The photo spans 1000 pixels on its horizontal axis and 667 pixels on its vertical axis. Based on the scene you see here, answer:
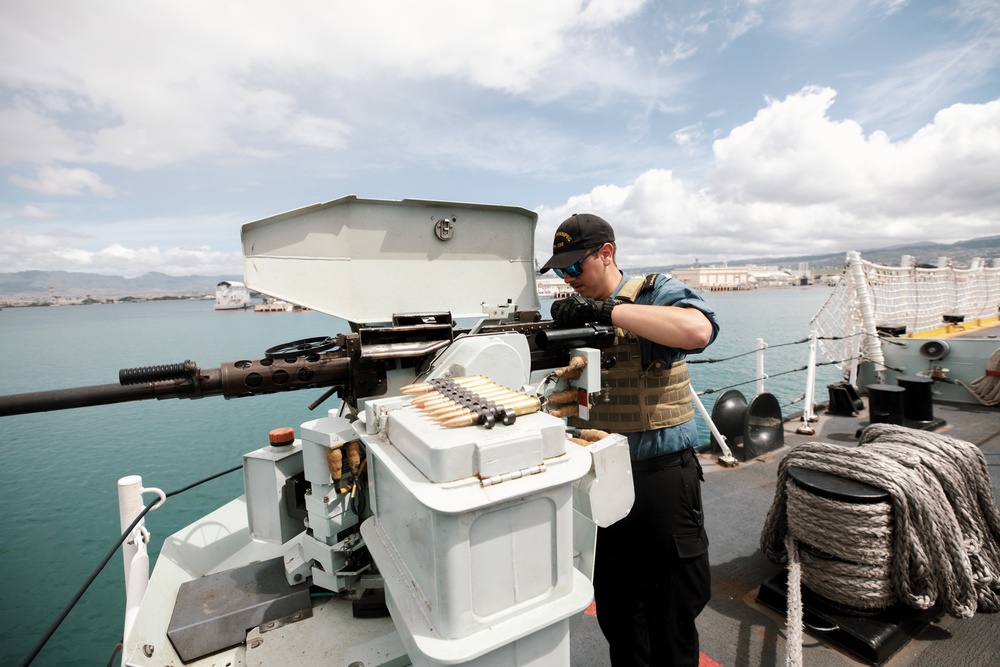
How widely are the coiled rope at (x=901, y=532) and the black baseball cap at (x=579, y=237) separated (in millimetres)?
1947

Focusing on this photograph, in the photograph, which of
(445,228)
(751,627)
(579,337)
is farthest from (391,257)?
(751,627)

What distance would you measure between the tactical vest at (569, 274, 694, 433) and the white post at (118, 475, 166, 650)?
7.31ft

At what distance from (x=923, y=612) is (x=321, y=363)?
3.55 m

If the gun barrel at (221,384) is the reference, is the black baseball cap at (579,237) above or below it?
above

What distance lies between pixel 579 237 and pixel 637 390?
80 cm

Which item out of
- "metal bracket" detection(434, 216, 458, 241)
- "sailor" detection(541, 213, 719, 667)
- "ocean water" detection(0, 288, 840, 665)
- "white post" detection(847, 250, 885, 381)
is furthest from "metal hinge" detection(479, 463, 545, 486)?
"white post" detection(847, 250, 885, 381)

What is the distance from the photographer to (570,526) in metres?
1.22

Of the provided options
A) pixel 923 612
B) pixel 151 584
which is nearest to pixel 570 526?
pixel 151 584

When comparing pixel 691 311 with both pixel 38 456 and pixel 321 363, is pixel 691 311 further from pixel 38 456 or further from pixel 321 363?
pixel 38 456

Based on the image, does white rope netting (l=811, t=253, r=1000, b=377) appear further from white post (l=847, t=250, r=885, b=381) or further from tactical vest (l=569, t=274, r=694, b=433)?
tactical vest (l=569, t=274, r=694, b=433)

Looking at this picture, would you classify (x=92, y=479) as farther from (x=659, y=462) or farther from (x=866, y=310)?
(x=866, y=310)

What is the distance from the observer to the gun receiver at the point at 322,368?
6.04ft

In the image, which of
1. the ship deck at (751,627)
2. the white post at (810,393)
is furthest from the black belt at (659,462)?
the white post at (810,393)

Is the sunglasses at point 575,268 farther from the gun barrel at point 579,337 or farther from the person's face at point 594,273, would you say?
the gun barrel at point 579,337
